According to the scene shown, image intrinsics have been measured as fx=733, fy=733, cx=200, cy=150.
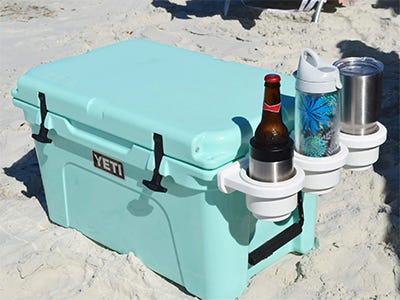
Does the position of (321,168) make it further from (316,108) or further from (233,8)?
(233,8)

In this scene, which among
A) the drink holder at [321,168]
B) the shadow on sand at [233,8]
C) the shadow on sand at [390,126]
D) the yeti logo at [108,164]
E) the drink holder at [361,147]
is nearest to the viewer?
the drink holder at [321,168]

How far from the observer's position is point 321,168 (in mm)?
2066

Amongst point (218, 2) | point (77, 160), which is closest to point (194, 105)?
point (77, 160)

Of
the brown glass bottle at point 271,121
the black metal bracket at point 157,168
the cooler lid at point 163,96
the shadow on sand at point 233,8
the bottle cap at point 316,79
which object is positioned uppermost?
the bottle cap at point 316,79

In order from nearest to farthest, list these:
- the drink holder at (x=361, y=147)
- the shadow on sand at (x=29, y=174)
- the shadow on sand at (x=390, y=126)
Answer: the drink holder at (x=361, y=147)
the shadow on sand at (x=390, y=126)
the shadow on sand at (x=29, y=174)

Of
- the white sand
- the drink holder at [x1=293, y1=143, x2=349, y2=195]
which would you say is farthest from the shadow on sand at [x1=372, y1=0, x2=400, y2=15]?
the drink holder at [x1=293, y1=143, x2=349, y2=195]

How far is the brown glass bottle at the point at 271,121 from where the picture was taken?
194 cm

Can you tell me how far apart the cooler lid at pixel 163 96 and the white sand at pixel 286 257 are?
0.51 metres

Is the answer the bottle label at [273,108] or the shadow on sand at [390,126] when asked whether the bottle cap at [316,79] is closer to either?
the bottle label at [273,108]

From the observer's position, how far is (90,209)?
2561 mm

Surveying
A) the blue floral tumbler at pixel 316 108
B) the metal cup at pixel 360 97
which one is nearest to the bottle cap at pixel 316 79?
the blue floral tumbler at pixel 316 108

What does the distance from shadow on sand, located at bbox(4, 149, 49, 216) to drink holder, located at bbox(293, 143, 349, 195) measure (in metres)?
1.18

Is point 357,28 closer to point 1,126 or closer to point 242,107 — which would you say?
point 1,126

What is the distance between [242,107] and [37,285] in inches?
36.2
